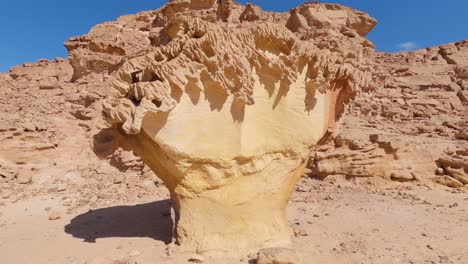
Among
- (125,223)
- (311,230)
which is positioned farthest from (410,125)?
(125,223)

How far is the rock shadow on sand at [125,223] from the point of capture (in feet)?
17.0

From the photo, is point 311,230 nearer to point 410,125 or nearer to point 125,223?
point 125,223

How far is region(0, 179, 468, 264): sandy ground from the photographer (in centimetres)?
421

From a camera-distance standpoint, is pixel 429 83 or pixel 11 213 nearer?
pixel 11 213

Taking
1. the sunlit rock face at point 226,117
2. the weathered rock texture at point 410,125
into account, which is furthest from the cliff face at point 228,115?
the weathered rock texture at point 410,125

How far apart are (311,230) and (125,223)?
3041mm

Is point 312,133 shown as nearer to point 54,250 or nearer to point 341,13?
point 54,250

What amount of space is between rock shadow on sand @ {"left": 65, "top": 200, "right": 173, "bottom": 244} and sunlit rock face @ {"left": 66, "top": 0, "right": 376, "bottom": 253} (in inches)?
38.9

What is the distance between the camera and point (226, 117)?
4.25m

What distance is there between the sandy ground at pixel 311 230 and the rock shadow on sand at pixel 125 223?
14 millimetres

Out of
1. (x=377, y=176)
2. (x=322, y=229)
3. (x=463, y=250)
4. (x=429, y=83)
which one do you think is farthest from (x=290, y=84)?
(x=429, y=83)

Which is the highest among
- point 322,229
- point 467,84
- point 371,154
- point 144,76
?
point 467,84

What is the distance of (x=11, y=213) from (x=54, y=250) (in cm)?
397

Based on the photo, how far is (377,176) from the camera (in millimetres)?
9070
